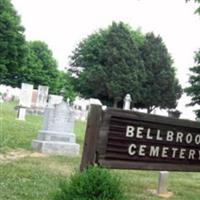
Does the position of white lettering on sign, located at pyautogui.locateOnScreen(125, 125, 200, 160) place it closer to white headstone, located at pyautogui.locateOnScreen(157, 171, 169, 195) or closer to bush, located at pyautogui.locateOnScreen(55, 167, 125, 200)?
bush, located at pyautogui.locateOnScreen(55, 167, 125, 200)

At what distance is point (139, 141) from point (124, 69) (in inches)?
2285

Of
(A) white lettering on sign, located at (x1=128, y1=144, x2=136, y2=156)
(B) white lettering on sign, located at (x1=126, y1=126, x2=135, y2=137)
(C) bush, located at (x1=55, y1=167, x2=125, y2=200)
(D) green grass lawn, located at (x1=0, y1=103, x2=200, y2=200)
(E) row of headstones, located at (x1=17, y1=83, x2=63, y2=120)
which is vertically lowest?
(D) green grass lawn, located at (x1=0, y1=103, x2=200, y2=200)

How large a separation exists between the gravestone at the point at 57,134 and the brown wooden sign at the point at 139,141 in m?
9.41

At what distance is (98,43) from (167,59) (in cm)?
916

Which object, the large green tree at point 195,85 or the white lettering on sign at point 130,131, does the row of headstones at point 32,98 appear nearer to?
the large green tree at point 195,85

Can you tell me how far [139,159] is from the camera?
6.21m

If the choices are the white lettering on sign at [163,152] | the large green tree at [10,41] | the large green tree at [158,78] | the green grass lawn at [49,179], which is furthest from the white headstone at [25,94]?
the white lettering on sign at [163,152]

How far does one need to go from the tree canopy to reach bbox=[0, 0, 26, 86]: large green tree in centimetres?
952

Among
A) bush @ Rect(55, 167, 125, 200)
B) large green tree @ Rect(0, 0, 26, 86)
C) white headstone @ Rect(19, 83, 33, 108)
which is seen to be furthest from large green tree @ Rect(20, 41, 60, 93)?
bush @ Rect(55, 167, 125, 200)

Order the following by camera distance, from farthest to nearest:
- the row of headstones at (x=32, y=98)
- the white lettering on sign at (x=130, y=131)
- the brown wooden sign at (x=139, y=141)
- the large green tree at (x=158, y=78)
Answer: the large green tree at (x=158, y=78), the row of headstones at (x=32, y=98), the white lettering on sign at (x=130, y=131), the brown wooden sign at (x=139, y=141)

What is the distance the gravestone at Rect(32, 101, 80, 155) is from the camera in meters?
15.9

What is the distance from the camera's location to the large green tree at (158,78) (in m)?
67.2

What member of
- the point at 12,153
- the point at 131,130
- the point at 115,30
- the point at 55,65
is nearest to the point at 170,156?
the point at 131,130

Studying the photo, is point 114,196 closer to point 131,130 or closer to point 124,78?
point 131,130
